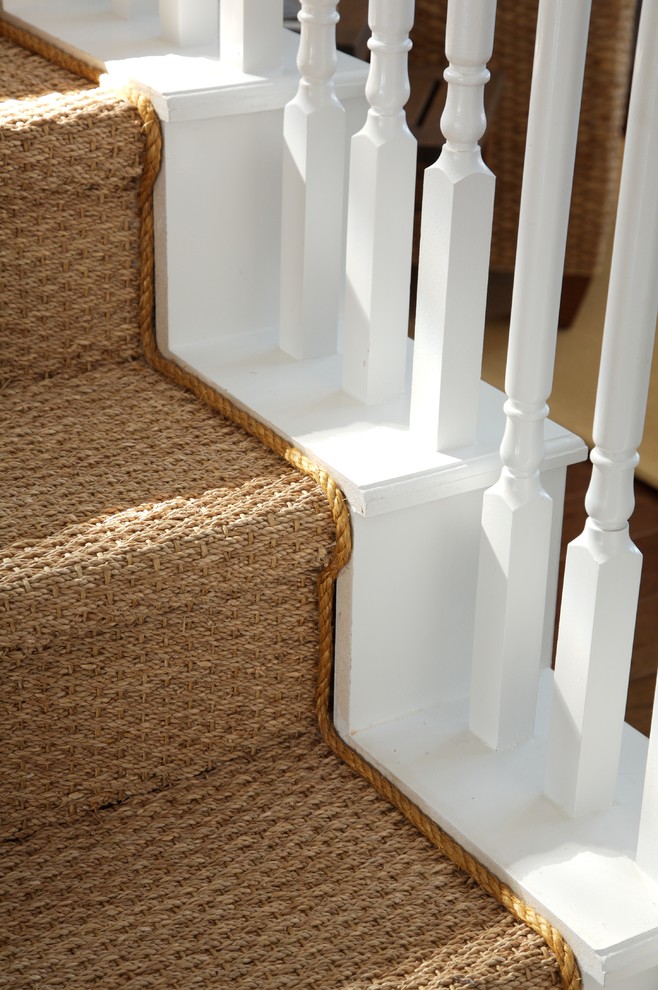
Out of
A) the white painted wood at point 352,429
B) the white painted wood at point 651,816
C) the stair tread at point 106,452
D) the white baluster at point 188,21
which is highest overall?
the white baluster at point 188,21

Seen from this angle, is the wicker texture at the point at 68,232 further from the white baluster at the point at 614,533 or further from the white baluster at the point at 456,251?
the white baluster at the point at 614,533

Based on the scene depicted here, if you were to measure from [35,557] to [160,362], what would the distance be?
0.30m

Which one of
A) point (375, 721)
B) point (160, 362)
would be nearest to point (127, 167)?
point (160, 362)

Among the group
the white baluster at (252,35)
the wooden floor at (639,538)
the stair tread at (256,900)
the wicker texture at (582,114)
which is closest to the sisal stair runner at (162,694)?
the stair tread at (256,900)

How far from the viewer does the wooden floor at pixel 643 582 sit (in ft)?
5.37

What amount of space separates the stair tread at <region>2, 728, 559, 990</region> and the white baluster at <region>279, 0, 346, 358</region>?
38 centimetres

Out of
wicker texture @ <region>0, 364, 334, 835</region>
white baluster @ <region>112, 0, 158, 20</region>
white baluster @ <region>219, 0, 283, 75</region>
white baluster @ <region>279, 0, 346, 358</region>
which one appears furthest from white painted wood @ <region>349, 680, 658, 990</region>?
white baluster @ <region>112, 0, 158, 20</region>

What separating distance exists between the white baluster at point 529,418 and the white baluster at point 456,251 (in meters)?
0.07

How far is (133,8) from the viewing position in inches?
45.7

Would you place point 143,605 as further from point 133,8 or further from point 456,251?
point 133,8

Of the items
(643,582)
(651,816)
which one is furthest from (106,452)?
(643,582)

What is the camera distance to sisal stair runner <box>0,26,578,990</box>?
83 centimetres

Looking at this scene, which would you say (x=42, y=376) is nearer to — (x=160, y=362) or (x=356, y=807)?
(x=160, y=362)

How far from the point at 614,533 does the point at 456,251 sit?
0.23 m
